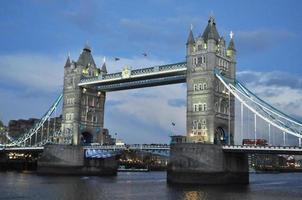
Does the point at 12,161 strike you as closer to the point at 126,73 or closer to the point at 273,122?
the point at 126,73

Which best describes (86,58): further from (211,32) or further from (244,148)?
(244,148)

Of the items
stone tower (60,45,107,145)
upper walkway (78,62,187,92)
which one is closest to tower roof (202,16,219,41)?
upper walkway (78,62,187,92)

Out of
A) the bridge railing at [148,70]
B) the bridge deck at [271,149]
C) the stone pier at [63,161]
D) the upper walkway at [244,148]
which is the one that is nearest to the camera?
the bridge deck at [271,149]

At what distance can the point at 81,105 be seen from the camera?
96438mm

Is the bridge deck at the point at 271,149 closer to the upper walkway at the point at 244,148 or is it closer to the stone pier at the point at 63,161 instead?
the upper walkway at the point at 244,148

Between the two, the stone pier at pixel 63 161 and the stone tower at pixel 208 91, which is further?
the stone pier at pixel 63 161

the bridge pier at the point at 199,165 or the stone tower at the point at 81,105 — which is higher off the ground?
the stone tower at the point at 81,105

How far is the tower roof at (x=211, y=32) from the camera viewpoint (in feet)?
248

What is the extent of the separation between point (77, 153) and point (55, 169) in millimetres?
5109

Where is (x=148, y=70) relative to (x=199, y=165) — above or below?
above

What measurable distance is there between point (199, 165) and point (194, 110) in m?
11.9

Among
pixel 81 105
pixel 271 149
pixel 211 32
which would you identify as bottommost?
pixel 271 149

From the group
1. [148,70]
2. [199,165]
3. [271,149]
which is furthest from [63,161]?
[271,149]

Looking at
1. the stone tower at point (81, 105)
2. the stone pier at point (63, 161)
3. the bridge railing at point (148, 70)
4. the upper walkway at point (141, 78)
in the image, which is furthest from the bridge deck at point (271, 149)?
the stone tower at point (81, 105)
